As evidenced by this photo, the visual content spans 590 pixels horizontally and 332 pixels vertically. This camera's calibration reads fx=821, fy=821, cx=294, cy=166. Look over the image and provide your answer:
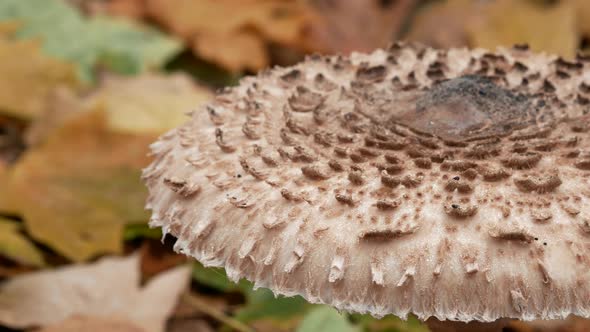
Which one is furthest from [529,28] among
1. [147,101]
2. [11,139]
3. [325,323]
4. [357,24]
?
[11,139]

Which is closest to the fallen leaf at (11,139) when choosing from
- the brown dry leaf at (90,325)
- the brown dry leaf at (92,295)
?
the brown dry leaf at (92,295)

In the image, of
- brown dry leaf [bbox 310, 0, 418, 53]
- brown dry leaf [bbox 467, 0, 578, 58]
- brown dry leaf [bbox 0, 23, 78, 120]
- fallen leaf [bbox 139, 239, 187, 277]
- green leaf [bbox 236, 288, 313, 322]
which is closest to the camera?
green leaf [bbox 236, 288, 313, 322]

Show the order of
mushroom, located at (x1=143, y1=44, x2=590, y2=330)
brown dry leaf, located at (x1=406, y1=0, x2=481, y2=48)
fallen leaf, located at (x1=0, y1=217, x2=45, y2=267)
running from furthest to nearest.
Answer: brown dry leaf, located at (x1=406, y1=0, x2=481, y2=48)
fallen leaf, located at (x1=0, y1=217, x2=45, y2=267)
mushroom, located at (x1=143, y1=44, x2=590, y2=330)

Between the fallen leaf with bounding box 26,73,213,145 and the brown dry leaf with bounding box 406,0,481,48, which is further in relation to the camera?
the brown dry leaf with bounding box 406,0,481,48

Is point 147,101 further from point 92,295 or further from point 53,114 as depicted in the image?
point 92,295

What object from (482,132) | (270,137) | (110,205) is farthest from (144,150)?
(482,132)

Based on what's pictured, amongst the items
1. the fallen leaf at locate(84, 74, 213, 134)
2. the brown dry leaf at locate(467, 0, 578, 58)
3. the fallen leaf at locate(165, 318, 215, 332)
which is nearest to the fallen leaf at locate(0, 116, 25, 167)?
the fallen leaf at locate(84, 74, 213, 134)

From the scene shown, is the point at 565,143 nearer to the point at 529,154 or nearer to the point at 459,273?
the point at 529,154

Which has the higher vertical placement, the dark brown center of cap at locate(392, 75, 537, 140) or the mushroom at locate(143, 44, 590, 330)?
the dark brown center of cap at locate(392, 75, 537, 140)

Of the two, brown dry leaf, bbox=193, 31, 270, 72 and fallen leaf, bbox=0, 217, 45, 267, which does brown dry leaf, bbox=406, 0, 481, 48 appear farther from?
fallen leaf, bbox=0, 217, 45, 267
